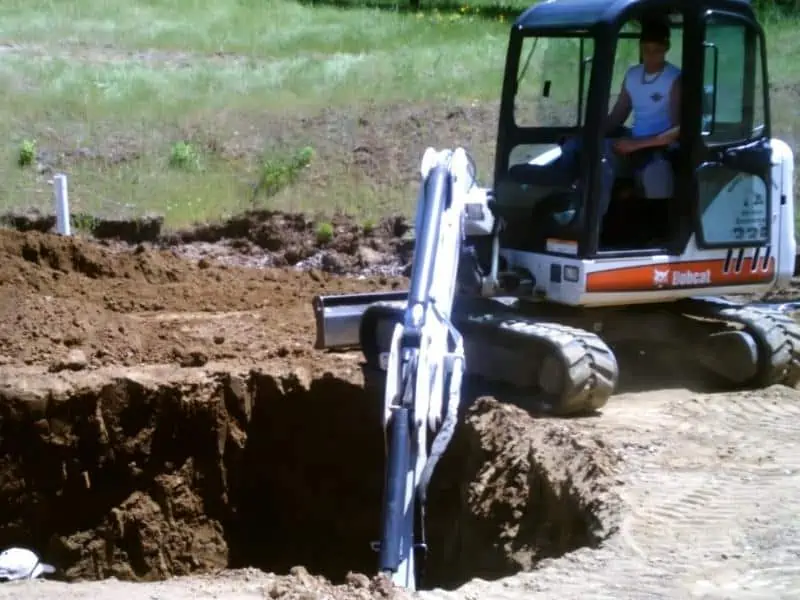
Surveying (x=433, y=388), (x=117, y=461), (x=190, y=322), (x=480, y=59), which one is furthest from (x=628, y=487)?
(x=480, y=59)

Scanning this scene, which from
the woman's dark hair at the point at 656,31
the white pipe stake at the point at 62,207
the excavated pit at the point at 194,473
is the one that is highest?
the woman's dark hair at the point at 656,31

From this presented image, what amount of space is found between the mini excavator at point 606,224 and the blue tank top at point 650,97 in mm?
132

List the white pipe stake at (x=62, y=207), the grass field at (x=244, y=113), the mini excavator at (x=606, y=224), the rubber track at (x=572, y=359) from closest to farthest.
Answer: the rubber track at (x=572, y=359)
the mini excavator at (x=606, y=224)
the white pipe stake at (x=62, y=207)
the grass field at (x=244, y=113)

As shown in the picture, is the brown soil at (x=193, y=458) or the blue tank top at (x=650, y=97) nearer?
the blue tank top at (x=650, y=97)

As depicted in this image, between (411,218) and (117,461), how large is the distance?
21.3 ft

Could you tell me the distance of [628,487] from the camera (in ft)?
25.4

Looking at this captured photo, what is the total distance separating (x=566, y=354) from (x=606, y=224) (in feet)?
3.85

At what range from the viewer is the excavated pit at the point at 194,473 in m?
10.3

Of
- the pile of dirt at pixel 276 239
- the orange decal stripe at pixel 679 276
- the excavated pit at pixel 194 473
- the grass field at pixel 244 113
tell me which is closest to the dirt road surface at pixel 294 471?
the excavated pit at pixel 194 473

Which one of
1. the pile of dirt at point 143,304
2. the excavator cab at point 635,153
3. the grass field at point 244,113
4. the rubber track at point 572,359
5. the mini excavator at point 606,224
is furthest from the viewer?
the grass field at point 244,113

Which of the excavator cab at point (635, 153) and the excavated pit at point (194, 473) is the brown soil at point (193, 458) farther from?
the excavator cab at point (635, 153)

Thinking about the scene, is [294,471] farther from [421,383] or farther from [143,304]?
[421,383]

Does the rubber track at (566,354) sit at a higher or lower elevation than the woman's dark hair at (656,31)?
lower

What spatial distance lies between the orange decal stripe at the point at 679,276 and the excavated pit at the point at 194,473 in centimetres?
150
